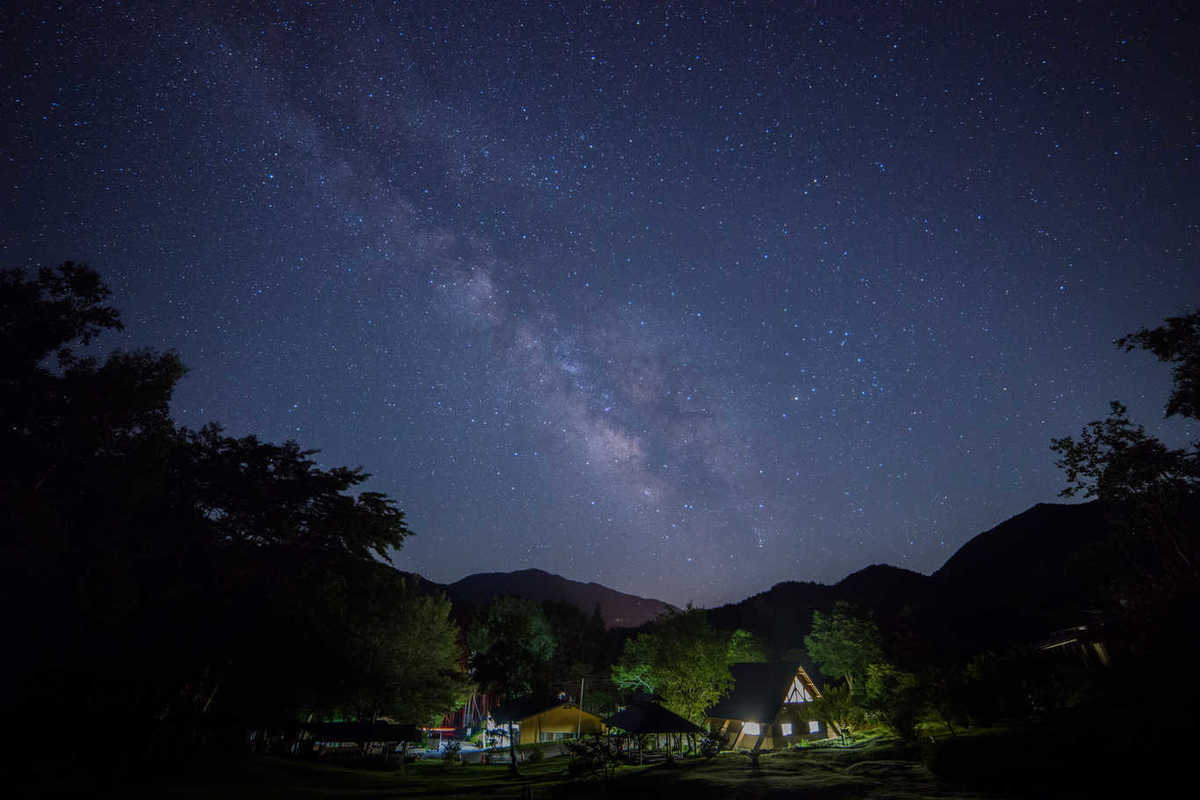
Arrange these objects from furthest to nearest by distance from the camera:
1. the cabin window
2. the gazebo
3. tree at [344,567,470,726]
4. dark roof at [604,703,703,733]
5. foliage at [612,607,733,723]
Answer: the cabin window < foliage at [612,607,733,723] < tree at [344,567,470,726] < dark roof at [604,703,703,733] < the gazebo

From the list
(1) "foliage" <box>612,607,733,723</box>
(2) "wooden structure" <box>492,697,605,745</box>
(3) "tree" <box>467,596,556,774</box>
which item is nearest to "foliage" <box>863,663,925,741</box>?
(1) "foliage" <box>612,607,733,723</box>

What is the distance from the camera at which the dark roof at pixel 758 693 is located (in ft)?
144

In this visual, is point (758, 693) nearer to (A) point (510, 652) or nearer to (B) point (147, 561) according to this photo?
(A) point (510, 652)

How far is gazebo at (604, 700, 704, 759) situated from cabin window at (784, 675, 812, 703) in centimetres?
1820

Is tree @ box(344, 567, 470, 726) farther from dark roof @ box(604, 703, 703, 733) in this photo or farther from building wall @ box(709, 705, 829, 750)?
building wall @ box(709, 705, 829, 750)

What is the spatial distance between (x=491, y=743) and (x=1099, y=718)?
62110mm

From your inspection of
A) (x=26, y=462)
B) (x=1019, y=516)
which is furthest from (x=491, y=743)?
(x=1019, y=516)

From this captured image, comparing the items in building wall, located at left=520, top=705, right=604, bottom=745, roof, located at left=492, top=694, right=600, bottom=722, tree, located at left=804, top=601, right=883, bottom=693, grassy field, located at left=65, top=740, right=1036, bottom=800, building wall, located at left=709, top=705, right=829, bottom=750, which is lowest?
grassy field, located at left=65, top=740, right=1036, bottom=800

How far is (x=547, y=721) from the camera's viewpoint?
5675 centimetres

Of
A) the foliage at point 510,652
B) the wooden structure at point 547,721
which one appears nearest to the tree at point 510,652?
the foliage at point 510,652

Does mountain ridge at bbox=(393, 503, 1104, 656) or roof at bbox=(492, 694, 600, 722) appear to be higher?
mountain ridge at bbox=(393, 503, 1104, 656)

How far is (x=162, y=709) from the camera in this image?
25531mm

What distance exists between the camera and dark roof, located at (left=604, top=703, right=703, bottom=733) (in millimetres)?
29938

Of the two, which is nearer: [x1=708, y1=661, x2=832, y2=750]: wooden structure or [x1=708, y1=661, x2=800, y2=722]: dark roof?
[x1=708, y1=661, x2=832, y2=750]: wooden structure
